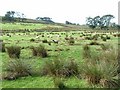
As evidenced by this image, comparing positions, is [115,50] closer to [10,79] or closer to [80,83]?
[80,83]

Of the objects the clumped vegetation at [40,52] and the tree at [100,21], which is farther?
the tree at [100,21]

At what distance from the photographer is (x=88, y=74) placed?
11.2 m

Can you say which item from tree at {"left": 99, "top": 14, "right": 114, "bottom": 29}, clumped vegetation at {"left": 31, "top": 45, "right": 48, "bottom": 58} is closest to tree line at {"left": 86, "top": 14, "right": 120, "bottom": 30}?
tree at {"left": 99, "top": 14, "right": 114, "bottom": 29}

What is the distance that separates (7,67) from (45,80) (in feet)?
6.39

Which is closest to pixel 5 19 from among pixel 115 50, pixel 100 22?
pixel 100 22

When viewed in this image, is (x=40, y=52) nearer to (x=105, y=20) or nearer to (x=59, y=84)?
(x=59, y=84)

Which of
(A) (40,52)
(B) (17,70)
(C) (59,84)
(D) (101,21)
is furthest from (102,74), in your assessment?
(D) (101,21)

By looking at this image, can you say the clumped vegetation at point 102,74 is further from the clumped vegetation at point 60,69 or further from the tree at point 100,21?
the tree at point 100,21

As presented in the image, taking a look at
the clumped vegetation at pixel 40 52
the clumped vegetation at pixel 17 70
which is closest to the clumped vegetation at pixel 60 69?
the clumped vegetation at pixel 17 70

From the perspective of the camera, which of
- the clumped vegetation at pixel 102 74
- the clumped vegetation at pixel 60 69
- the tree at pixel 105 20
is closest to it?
the clumped vegetation at pixel 102 74

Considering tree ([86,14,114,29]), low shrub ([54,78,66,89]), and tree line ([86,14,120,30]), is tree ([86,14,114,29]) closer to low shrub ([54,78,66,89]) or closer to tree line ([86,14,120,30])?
tree line ([86,14,120,30])

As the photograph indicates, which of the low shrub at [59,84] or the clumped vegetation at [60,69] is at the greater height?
the clumped vegetation at [60,69]

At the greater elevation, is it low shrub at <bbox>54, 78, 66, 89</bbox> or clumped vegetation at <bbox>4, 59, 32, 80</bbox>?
clumped vegetation at <bbox>4, 59, 32, 80</bbox>

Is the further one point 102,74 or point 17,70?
point 17,70
